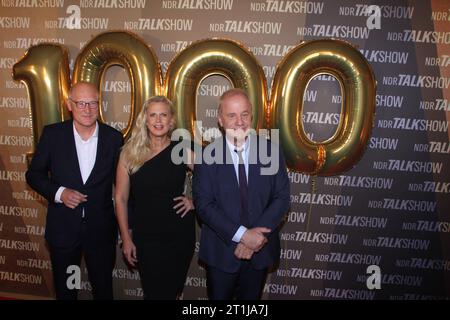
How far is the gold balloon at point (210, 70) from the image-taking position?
246cm

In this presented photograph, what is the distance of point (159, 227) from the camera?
2.02 m

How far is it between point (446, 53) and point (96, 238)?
106 inches

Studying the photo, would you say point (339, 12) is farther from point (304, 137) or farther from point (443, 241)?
point (443, 241)

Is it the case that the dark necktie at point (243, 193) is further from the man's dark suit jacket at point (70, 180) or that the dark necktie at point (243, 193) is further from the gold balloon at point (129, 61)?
the gold balloon at point (129, 61)

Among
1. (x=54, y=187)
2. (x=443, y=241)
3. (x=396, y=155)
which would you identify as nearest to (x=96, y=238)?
(x=54, y=187)

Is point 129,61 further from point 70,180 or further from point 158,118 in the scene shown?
point 70,180

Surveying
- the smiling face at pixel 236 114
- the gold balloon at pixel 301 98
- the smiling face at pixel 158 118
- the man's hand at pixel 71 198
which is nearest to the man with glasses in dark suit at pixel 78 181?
the man's hand at pixel 71 198

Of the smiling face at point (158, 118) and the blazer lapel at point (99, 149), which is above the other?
the smiling face at point (158, 118)

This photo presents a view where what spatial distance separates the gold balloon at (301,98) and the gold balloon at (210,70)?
0.49ft

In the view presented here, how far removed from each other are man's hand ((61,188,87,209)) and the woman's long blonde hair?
30 centimetres

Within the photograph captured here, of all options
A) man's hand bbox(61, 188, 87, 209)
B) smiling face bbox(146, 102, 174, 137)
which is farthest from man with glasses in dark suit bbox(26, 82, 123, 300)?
smiling face bbox(146, 102, 174, 137)

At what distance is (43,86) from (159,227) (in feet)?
4.61

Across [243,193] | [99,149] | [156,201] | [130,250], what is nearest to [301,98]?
[243,193]

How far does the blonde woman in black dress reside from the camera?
1.98m
